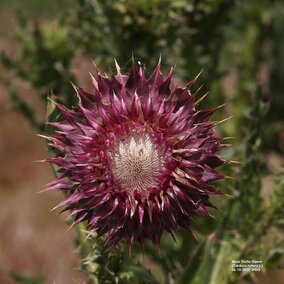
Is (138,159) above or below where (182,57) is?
below

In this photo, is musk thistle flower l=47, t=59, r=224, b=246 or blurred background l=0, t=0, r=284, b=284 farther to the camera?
blurred background l=0, t=0, r=284, b=284

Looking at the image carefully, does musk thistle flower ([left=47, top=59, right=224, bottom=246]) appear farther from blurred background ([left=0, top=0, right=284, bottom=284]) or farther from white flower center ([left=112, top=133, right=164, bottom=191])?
blurred background ([left=0, top=0, right=284, bottom=284])

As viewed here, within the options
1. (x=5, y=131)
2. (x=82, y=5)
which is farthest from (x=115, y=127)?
(x=5, y=131)

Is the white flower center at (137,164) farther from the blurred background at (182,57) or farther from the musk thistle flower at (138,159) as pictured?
the blurred background at (182,57)

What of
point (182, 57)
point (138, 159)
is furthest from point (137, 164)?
point (182, 57)

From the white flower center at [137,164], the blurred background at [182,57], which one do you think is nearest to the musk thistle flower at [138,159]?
the white flower center at [137,164]

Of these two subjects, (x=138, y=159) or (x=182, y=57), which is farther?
(x=182, y=57)

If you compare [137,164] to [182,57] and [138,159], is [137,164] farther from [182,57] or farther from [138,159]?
[182,57]

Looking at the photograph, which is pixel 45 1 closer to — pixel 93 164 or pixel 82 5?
pixel 82 5

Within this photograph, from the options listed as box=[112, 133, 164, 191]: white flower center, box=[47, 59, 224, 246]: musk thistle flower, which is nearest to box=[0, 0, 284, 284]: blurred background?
box=[47, 59, 224, 246]: musk thistle flower
